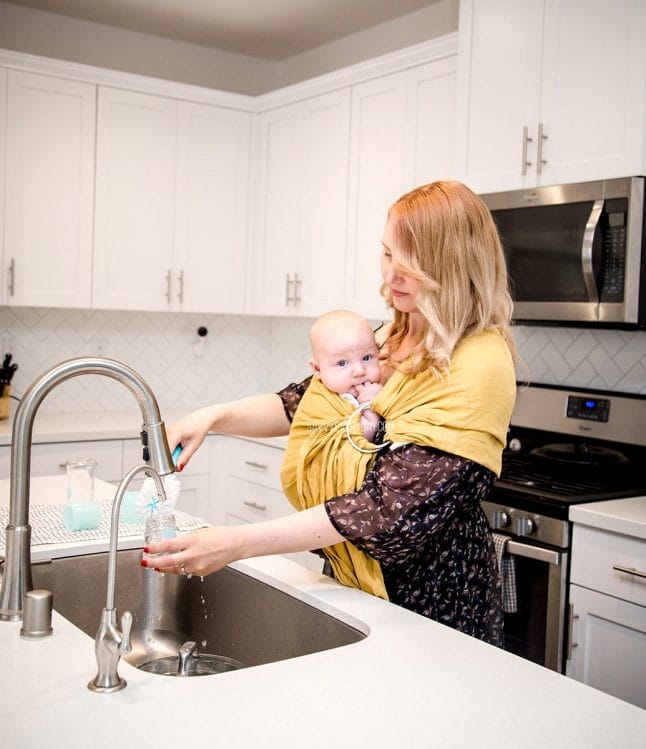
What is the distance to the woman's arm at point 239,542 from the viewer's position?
1397 mm

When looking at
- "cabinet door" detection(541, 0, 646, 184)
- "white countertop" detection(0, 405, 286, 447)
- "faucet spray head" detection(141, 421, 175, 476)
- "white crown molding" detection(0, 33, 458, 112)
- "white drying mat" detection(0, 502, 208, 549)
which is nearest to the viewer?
"faucet spray head" detection(141, 421, 175, 476)

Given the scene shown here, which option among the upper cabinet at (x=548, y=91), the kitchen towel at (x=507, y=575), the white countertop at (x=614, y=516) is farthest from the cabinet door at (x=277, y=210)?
the white countertop at (x=614, y=516)

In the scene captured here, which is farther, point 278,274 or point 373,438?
point 278,274

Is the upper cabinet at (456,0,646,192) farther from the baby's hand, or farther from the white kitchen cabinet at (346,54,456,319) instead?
the baby's hand

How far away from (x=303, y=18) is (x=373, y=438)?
291 cm

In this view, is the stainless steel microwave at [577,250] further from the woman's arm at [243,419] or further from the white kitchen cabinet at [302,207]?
the woman's arm at [243,419]

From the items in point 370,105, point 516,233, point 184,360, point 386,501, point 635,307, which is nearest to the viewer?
→ point 386,501

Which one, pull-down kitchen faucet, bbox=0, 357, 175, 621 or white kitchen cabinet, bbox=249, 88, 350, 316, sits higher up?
white kitchen cabinet, bbox=249, 88, 350, 316

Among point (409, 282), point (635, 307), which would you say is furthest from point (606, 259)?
point (409, 282)

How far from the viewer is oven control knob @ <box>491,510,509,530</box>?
262 centimetres

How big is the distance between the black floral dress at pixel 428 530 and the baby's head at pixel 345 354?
21cm

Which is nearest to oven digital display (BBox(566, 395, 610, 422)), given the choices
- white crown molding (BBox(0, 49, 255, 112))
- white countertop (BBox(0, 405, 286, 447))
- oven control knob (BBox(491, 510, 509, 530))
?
oven control knob (BBox(491, 510, 509, 530))

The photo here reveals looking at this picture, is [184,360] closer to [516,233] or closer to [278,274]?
[278,274]

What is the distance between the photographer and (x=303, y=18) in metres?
4.04
